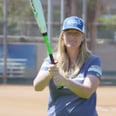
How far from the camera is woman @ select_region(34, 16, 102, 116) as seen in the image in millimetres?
3553

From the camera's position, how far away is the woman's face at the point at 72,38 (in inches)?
143

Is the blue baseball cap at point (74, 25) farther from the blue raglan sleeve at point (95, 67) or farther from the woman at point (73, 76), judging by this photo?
the blue raglan sleeve at point (95, 67)

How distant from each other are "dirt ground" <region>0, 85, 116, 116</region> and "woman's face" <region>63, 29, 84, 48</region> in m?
7.35

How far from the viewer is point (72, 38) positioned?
11.9 ft

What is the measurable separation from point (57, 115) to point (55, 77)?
1.09 ft

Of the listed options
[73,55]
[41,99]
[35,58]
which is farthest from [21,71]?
[73,55]

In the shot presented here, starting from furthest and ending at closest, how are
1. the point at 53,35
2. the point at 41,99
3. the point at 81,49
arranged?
the point at 53,35 < the point at 41,99 < the point at 81,49

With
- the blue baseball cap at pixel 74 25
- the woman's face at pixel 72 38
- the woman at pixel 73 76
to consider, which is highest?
the blue baseball cap at pixel 74 25

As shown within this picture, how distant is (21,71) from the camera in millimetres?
20812

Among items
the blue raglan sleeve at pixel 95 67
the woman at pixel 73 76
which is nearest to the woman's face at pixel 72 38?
the woman at pixel 73 76

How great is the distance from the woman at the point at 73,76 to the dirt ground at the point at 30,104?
287 inches

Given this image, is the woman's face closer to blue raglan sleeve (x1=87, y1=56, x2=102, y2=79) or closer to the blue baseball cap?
the blue baseball cap

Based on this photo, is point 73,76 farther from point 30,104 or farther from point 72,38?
point 30,104

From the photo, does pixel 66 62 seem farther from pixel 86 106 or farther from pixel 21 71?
pixel 21 71
